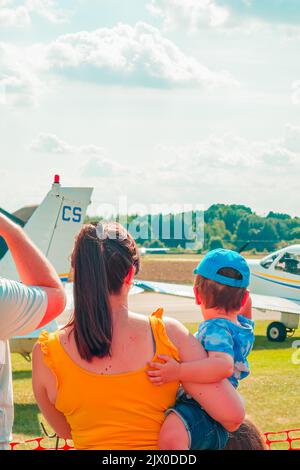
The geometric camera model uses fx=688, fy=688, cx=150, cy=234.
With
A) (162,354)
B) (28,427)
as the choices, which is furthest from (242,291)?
(28,427)

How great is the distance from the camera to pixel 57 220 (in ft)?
33.9

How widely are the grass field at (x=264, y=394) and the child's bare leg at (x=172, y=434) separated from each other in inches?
211

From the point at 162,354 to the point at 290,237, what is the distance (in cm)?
8890

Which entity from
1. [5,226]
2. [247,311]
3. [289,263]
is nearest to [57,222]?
[247,311]

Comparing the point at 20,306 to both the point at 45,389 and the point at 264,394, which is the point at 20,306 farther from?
the point at 264,394

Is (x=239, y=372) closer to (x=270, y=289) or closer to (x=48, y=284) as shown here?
(x=48, y=284)

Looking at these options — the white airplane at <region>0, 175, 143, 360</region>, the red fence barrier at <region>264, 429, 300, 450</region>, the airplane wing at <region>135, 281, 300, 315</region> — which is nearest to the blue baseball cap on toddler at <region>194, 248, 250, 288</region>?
the red fence barrier at <region>264, 429, 300, 450</region>

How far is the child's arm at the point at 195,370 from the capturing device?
86.6 inches

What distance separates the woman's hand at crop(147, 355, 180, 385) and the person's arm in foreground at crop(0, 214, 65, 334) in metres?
0.37

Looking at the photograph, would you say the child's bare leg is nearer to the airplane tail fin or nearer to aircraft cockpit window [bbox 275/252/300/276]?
the airplane tail fin

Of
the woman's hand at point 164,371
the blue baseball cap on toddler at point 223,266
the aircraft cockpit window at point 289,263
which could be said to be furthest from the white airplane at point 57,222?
the woman's hand at point 164,371

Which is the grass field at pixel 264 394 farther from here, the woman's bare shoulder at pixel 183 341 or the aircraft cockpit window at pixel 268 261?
the woman's bare shoulder at pixel 183 341

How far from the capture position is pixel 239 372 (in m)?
2.69
